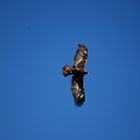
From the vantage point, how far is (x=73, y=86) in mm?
29750

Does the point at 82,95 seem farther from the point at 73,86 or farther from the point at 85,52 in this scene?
the point at 85,52

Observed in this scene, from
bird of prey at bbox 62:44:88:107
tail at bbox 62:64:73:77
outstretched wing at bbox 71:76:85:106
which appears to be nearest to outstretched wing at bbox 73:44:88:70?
bird of prey at bbox 62:44:88:107

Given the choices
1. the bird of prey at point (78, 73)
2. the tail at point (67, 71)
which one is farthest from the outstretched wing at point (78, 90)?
the tail at point (67, 71)

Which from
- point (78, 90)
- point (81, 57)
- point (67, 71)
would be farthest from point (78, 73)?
point (81, 57)

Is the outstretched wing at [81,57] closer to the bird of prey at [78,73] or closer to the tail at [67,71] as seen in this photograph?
the bird of prey at [78,73]

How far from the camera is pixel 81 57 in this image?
105 ft

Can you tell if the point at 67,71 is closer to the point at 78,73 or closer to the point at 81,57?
the point at 78,73

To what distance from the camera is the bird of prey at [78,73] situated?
96.6 ft

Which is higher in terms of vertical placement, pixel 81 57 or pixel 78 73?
pixel 81 57

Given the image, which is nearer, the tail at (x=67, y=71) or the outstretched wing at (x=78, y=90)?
the outstretched wing at (x=78, y=90)

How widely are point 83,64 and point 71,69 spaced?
5.03ft

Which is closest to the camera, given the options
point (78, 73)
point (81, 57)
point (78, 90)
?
point (78, 90)

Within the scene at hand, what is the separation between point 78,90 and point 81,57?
3.47 meters

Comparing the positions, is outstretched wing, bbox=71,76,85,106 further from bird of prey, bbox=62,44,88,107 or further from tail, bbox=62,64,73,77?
tail, bbox=62,64,73,77
